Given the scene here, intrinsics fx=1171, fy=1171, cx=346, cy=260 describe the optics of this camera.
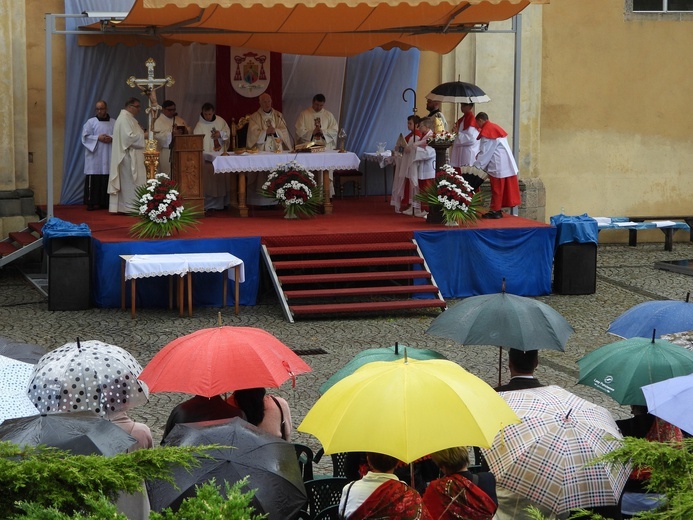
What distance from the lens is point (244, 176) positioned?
16250mm

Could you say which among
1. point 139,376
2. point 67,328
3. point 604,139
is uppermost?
point 604,139

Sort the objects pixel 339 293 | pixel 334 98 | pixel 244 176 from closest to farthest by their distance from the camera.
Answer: pixel 339 293 < pixel 244 176 < pixel 334 98

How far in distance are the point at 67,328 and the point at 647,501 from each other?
8.27 meters

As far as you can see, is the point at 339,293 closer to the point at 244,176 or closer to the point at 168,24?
the point at 244,176

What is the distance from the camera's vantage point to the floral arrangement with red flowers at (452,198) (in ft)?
48.1

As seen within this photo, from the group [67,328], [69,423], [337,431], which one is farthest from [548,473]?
[67,328]

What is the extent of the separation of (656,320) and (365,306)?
609 centimetres

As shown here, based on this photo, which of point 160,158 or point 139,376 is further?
point 160,158

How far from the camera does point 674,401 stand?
5105 millimetres

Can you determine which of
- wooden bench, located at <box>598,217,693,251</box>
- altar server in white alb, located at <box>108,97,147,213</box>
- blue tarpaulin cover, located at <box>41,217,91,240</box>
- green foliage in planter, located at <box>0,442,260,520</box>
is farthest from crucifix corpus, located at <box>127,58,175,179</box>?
green foliage in planter, located at <box>0,442,260,520</box>

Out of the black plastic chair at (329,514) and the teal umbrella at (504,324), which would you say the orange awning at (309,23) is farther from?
the black plastic chair at (329,514)

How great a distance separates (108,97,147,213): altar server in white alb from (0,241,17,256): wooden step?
145cm

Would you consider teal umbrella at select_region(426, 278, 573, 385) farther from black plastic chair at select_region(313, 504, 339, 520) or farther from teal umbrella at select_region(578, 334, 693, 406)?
black plastic chair at select_region(313, 504, 339, 520)

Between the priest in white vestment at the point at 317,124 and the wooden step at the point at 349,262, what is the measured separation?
12.3 feet
